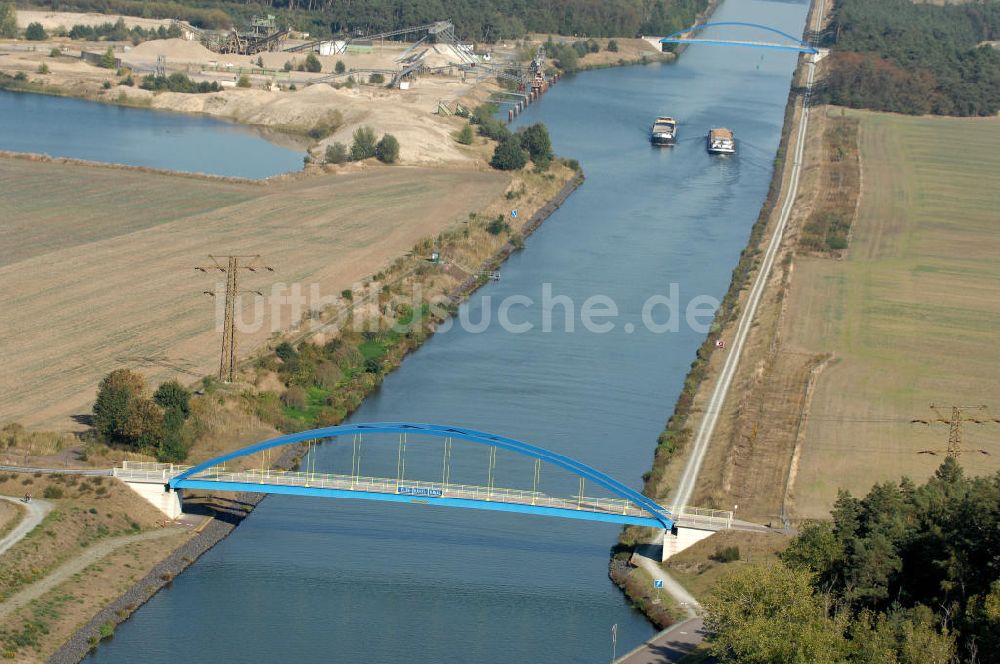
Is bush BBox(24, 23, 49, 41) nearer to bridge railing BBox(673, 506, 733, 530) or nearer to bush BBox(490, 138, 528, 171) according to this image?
bush BBox(490, 138, 528, 171)

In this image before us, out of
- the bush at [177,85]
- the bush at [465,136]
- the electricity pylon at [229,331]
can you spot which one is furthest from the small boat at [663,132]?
the electricity pylon at [229,331]

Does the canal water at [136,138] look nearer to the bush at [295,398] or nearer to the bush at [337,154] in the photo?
the bush at [337,154]

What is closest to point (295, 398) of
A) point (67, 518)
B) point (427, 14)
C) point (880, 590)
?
point (67, 518)

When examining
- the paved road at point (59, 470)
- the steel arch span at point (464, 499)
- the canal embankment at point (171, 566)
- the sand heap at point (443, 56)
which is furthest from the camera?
the sand heap at point (443, 56)

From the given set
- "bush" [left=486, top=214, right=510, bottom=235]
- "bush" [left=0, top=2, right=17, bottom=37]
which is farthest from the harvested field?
"bush" [left=0, top=2, right=17, bottom=37]

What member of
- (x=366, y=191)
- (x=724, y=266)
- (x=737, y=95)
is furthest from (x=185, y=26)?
(x=724, y=266)
